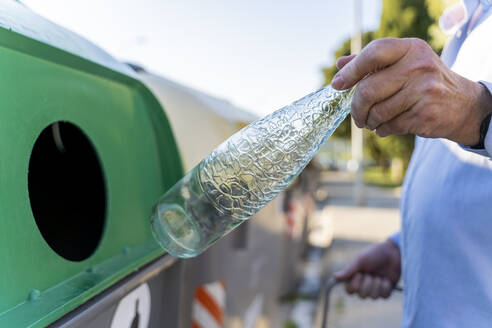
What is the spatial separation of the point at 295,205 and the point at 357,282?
10.2 feet

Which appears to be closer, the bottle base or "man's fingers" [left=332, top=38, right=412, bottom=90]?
"man's fingers" [left=332, top=38, right=412, bottom=90]

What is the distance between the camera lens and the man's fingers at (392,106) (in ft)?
2.66

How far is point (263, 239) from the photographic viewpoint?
10.9ft

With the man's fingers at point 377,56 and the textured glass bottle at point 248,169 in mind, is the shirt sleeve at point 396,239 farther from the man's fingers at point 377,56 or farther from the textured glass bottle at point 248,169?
the man's fingers at point 377,56

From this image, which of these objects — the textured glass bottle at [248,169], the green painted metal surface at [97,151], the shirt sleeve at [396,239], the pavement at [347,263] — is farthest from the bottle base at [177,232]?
the pavement at [347,263]

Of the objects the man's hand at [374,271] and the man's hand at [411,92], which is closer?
the man's hand at [411,92]

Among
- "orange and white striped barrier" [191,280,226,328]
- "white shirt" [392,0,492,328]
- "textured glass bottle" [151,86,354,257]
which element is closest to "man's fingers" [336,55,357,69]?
"textured glass bottle" [151,86,354,257]

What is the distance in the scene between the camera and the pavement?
4.19m

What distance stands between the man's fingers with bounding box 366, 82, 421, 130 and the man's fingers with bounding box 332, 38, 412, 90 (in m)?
0.07

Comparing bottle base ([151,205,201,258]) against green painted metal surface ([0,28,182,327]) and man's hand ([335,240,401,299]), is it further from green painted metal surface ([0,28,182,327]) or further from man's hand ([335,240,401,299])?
man's hand ([335,240,401,299])

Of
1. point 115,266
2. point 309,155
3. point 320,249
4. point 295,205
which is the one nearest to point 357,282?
point 309,155

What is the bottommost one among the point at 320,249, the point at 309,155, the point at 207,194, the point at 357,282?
the point at 320,249

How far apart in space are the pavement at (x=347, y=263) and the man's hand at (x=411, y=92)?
7.02ft

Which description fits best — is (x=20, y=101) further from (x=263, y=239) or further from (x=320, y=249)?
(x=320, y=249)
